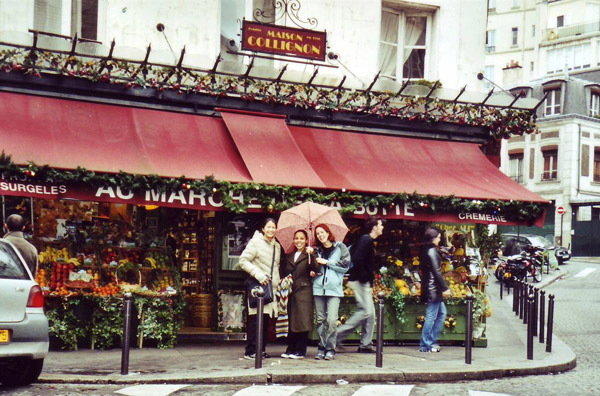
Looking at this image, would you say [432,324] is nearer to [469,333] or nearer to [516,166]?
[469,333]

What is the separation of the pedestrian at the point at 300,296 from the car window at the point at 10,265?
366 cm

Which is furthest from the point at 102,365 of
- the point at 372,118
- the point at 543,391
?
the point at 372,118

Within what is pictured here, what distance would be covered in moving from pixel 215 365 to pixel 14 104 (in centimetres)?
517

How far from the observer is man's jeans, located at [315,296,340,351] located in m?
10.8

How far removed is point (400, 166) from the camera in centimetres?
1455

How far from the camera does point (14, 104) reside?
1219cm

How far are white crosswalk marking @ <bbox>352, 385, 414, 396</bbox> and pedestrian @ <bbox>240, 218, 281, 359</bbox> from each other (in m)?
2.17

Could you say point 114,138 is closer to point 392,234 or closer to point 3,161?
point 3,161

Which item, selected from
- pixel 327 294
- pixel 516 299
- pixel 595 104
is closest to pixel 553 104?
pixel 595 104

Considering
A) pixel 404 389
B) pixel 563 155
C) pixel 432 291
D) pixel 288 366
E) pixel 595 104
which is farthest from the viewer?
pixel 595 104

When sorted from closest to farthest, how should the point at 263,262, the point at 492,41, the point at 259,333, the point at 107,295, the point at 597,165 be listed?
1. the point at 259,333
2. the point at 263,262
3. the point at 107,295
4. the point at 597,165
5. the point at 492,41

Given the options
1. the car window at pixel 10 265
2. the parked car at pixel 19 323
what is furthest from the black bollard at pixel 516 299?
the car window at pixel 10 265

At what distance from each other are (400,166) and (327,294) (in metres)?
4.43

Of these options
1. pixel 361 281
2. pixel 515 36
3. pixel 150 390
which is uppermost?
pixel 515 36
